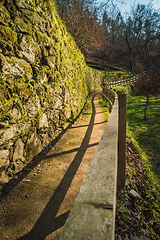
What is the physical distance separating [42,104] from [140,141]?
19.5 ft

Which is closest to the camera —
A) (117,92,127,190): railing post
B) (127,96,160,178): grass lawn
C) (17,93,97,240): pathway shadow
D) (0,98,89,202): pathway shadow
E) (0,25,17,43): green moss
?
(17,93,97,240): pathway shadow

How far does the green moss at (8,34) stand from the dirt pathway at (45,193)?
306 centimetres

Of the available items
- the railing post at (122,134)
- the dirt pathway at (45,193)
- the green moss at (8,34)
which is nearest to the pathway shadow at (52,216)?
the dirt pathway at (45,193)

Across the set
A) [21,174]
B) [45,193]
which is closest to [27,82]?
[21,174]

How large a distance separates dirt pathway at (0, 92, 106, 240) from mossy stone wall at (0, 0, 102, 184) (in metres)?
0.34

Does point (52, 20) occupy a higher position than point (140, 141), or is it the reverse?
point (52, 20)

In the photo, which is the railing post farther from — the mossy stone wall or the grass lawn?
the grass lawn

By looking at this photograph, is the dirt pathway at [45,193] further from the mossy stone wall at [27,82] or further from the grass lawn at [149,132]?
the grass lawn at [149,132]

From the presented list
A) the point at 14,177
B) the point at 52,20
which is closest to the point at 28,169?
the point at 14,177

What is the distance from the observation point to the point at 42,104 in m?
4.21

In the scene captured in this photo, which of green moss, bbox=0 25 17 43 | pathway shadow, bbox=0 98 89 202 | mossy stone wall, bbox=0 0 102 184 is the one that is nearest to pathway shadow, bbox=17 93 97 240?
pathway shadow, bbox=0 98 89 202

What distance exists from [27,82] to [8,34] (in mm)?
1100

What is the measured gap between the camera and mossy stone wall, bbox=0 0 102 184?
9.59ft

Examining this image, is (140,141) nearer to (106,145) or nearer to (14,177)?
Result: (14,177)
